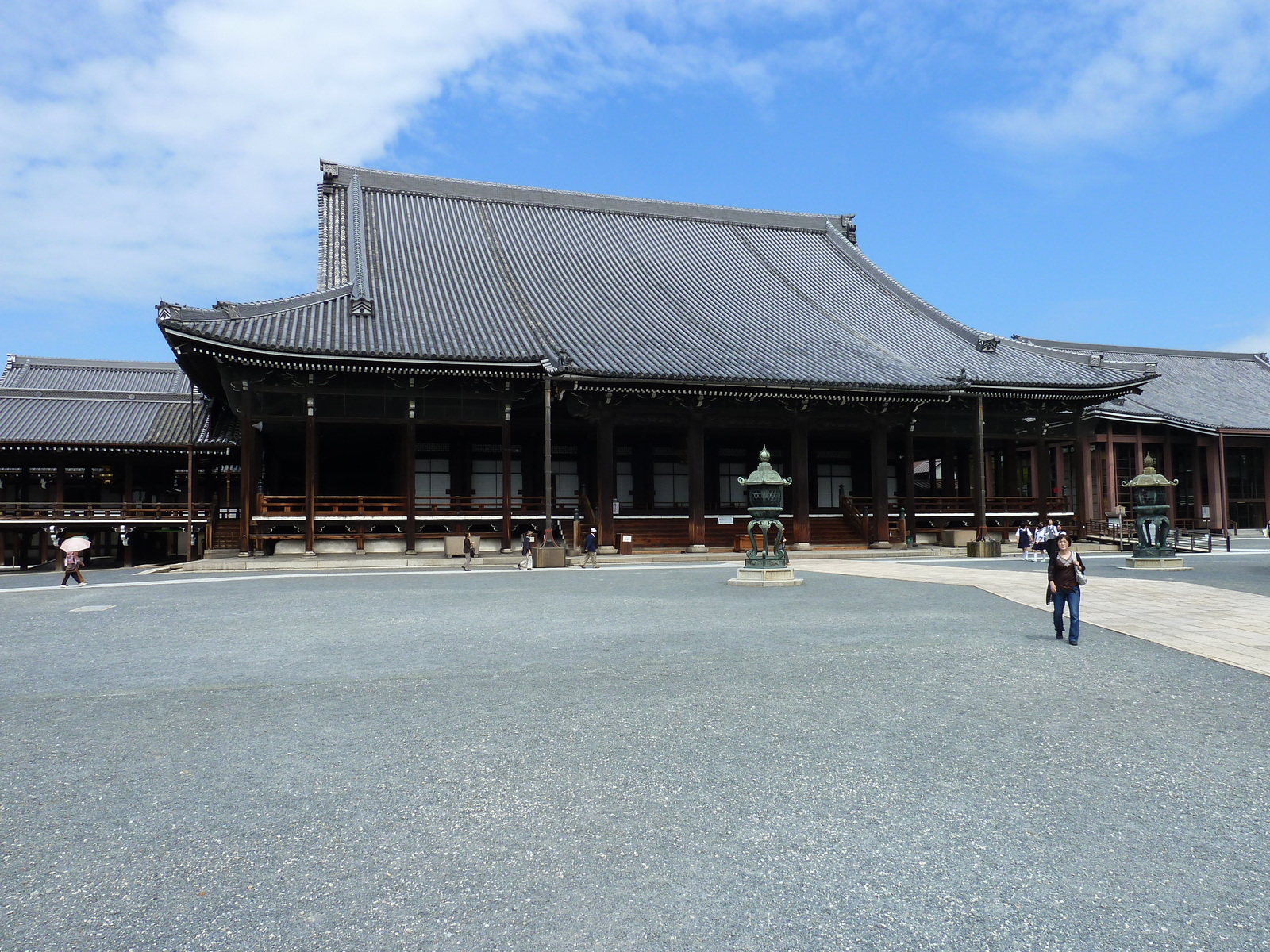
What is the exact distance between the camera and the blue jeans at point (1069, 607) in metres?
9.96

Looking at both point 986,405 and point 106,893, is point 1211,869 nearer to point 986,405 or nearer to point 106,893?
Result: point 106,893

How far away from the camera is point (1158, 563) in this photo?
71.6 feet

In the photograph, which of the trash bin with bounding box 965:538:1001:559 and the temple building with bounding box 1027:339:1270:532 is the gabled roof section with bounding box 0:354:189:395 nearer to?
the trash bin with bounding box 965:538:1001:559

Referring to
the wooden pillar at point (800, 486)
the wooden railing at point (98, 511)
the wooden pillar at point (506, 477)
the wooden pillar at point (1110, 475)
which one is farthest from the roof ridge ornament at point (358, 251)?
the wooden pillar at point (1110, 475)

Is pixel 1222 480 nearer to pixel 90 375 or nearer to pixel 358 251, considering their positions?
pixel 358 251

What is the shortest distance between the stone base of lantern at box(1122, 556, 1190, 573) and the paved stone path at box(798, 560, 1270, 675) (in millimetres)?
2000

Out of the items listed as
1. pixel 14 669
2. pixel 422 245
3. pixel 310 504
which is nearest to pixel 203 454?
pixel 310 504

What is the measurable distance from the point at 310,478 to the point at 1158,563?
2314 cm

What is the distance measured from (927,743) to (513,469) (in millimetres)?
25981

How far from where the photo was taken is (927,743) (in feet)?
20.1

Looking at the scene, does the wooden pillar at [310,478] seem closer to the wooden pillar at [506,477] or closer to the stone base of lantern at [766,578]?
the wooden pillar at [506,477]

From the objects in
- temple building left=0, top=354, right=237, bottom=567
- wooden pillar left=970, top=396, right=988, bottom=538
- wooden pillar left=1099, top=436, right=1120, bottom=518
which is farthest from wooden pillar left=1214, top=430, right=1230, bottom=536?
temple building left=0, top=354, right=237, bottom=567

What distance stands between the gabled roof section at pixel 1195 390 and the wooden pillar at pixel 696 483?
721 inches

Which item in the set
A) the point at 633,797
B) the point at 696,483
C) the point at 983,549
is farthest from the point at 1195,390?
the point at 633,797
